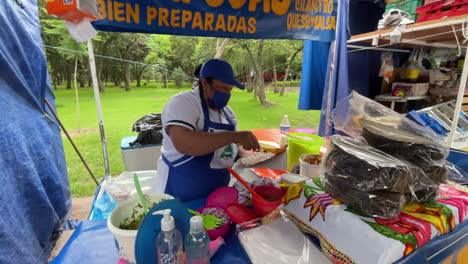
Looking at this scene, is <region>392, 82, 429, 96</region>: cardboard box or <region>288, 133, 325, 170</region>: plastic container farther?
<region>392, 82, 429, 96</region>: cardboard box

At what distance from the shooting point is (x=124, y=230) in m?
0.73

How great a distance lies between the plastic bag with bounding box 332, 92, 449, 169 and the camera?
84cm

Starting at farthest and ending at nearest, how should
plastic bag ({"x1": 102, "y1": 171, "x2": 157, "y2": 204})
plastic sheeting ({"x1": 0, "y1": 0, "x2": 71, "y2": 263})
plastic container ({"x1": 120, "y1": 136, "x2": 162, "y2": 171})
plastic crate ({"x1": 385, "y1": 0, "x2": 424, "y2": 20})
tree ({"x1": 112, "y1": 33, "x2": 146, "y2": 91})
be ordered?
tree ({"x1": 112, "y1": 33, "x2": 146, "y2": 91}) → plastic container ({"x1": 120, "y1": 136, "x2": 162, "y2": 171}) → plastic crate ({"x1": 385, "y1": 0, "x2": 424, "y2": 20}) → plastic bag ({"x1": 102, "y1": 171, "x2": 157, "y2": 204}) → plastic sheeting ({"x1": 0, "y1": 0, "x2": 71, "y2": 263})

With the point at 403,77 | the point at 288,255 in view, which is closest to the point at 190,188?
the point at 288,255

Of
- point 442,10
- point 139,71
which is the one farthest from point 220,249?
point 139,71

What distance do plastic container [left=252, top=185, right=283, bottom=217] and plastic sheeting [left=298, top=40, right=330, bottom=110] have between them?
3.11 meters

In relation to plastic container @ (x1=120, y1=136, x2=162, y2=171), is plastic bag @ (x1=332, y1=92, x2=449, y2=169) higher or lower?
higher

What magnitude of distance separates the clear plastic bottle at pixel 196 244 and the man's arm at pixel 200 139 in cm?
49

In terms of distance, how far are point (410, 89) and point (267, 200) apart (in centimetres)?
348

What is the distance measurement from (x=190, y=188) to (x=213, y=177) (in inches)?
5.9

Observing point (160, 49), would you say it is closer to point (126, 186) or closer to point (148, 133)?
point (148, 133)

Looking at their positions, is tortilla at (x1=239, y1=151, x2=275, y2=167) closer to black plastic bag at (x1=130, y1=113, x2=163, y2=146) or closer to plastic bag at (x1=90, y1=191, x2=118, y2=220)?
plastic bag at (x1=90, y1=191, x2=118, y2=220)

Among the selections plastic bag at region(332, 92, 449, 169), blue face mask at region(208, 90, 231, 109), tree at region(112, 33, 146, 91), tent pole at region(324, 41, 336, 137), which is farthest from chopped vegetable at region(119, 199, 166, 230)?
tree at region(112, 33, 146, 91)

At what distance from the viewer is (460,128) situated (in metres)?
2.46
